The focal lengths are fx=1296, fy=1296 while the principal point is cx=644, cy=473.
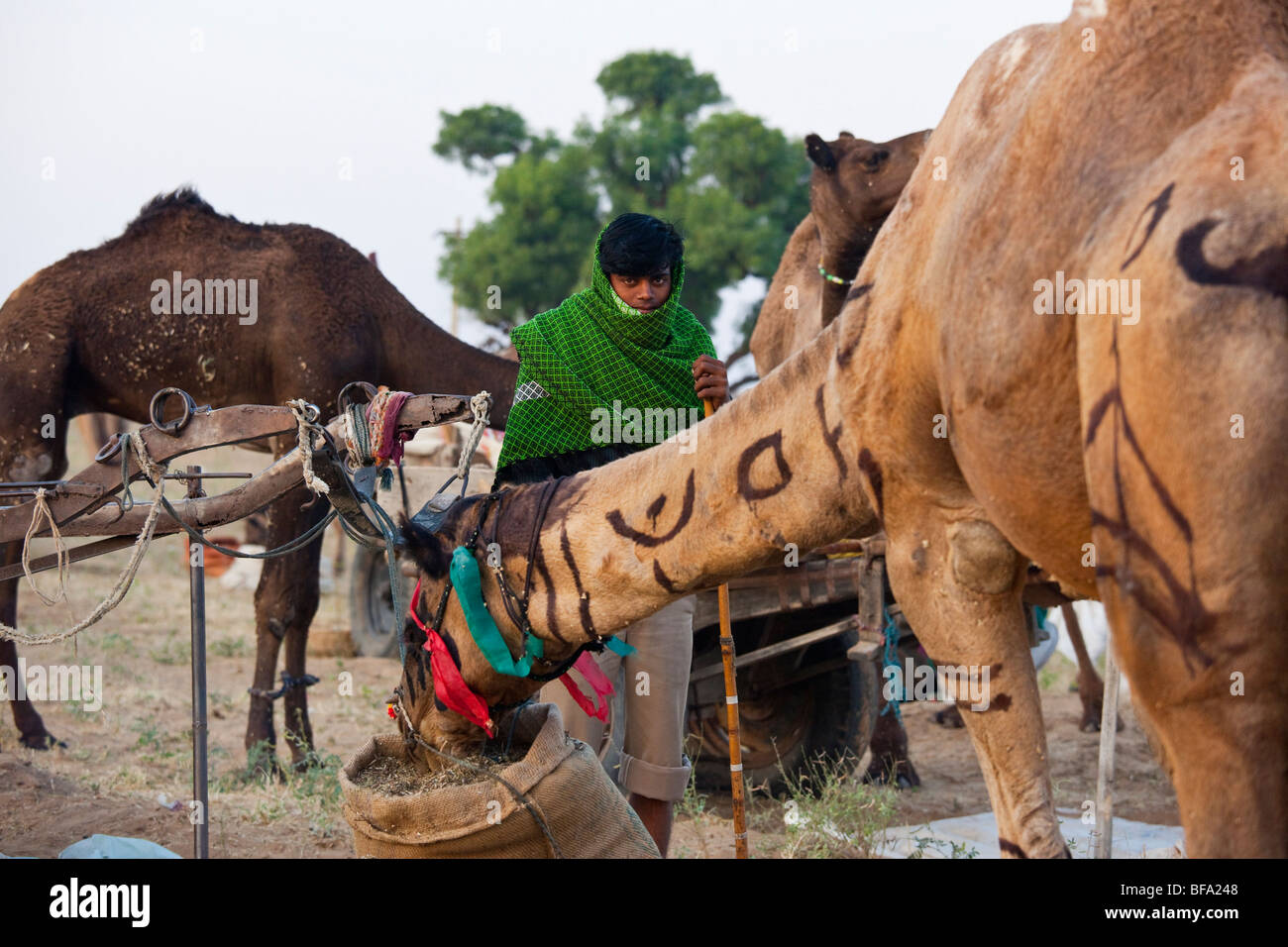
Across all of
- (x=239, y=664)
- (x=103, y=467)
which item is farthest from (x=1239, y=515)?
(x=239, y=664)

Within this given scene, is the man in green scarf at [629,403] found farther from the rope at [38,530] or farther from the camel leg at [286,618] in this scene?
the camel leg at [286,618]

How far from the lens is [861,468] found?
2.69 metres

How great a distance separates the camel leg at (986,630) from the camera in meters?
2.61

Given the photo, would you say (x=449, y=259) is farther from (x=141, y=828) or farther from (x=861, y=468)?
(x=861, y=468)

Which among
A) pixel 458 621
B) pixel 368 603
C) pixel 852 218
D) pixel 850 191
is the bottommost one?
pixel 368 603

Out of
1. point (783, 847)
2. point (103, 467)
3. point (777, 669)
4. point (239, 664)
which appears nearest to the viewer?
point (103, 467)

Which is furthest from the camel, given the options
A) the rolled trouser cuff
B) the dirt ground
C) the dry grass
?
the dry grass

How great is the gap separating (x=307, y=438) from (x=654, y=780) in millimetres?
1579

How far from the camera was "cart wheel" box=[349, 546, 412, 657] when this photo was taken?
1109 centimetres

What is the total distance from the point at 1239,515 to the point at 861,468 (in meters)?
0.93

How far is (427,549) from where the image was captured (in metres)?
3.35

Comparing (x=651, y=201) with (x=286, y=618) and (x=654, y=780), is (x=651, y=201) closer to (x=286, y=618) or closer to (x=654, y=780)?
(x=286, y=618)

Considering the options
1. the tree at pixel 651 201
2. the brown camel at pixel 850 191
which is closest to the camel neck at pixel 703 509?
the brown camel at pixel 850 191

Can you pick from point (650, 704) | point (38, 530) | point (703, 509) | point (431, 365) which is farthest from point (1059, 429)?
point (431, 365)
